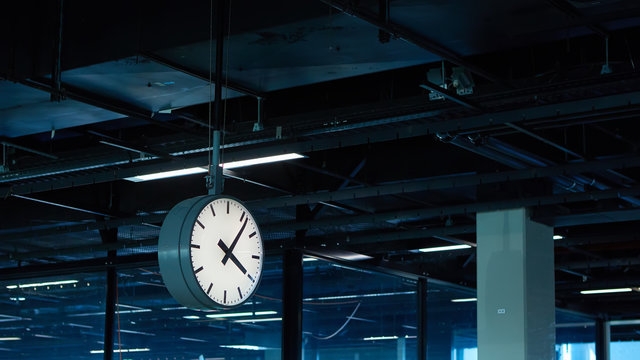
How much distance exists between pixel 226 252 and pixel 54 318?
9323 mm

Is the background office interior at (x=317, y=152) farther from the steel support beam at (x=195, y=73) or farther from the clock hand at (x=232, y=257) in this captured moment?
the clock hand at (x=232, y=257)

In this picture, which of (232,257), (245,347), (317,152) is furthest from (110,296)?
(232,257)

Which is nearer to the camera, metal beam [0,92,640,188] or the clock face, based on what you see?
the clock face

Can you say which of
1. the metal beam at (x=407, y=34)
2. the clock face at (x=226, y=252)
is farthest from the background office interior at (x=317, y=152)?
the clock face at (x=226, y=252)

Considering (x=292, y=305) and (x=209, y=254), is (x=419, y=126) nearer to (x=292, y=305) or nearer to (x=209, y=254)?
(x=209, y=254)

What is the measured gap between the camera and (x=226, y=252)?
159 inches

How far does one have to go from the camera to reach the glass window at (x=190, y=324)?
36.5 feet

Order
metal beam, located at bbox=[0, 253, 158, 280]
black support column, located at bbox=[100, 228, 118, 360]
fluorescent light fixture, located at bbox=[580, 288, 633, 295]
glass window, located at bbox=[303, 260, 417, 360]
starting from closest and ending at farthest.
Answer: glass window, located at bbox=[303, 260, 417, 360]
black support column, located at bbox=[100, 228, 118, 360]
metal beam, located at bbox=[0, 253, 158, 280]
fluorescent light fixture, located at bbox=[580, 288, 633, 295]

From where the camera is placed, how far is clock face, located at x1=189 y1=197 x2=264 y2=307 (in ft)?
12.9

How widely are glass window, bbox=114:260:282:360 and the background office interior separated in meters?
0.03

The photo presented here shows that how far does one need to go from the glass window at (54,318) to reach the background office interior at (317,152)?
27 mm

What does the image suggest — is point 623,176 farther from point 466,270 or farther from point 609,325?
point 609,325

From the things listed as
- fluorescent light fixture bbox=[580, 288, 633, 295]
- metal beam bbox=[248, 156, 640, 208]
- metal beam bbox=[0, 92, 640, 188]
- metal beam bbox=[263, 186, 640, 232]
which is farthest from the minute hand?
fluorescent light fixture bbox=[580, 288, 633, 295]

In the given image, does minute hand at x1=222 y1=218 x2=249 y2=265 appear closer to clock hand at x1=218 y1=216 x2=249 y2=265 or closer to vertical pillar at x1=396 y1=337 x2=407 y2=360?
clock hand at x1=218 y1=216 x2=249 y2=265
